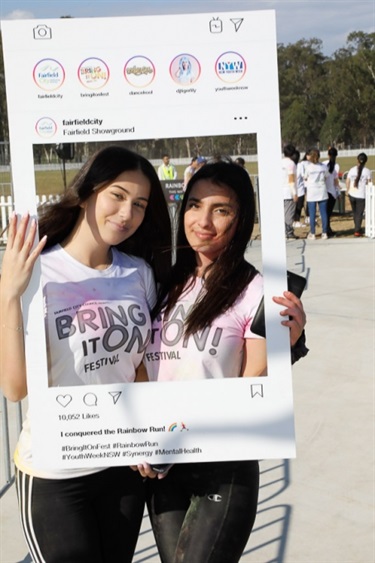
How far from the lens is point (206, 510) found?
96.1 inches

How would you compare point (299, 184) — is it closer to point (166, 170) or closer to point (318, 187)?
point (318, 187)

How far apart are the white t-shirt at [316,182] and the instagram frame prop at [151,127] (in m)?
13.3

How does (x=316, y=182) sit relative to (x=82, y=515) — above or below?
above

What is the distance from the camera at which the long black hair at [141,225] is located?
2.22 m

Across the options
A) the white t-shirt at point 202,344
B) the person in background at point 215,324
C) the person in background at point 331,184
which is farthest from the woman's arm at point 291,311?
the person in background at point 331,184

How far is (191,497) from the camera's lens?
251 cm

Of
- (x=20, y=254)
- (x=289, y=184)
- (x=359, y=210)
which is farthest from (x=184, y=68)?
(x=359, y=210)

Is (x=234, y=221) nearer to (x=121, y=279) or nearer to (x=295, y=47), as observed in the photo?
(x=121, y=279)

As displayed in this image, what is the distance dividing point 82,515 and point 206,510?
0.37 meters

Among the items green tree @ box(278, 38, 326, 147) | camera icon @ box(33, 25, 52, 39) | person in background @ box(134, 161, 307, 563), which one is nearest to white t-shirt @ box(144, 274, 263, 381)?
person in background @ box(134, 161, 307, 563)

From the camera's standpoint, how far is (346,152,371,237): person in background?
1602 cm

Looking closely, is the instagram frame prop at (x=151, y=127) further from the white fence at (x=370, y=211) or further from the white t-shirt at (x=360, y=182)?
the white t-shirt at (x=360, y=182)

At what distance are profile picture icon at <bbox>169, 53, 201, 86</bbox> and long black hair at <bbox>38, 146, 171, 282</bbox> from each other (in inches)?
9.4

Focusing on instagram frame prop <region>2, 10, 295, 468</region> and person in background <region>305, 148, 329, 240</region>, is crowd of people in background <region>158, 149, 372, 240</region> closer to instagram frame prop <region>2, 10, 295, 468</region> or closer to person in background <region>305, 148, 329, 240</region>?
person in background <region>305, 148, 329, 240</region>
